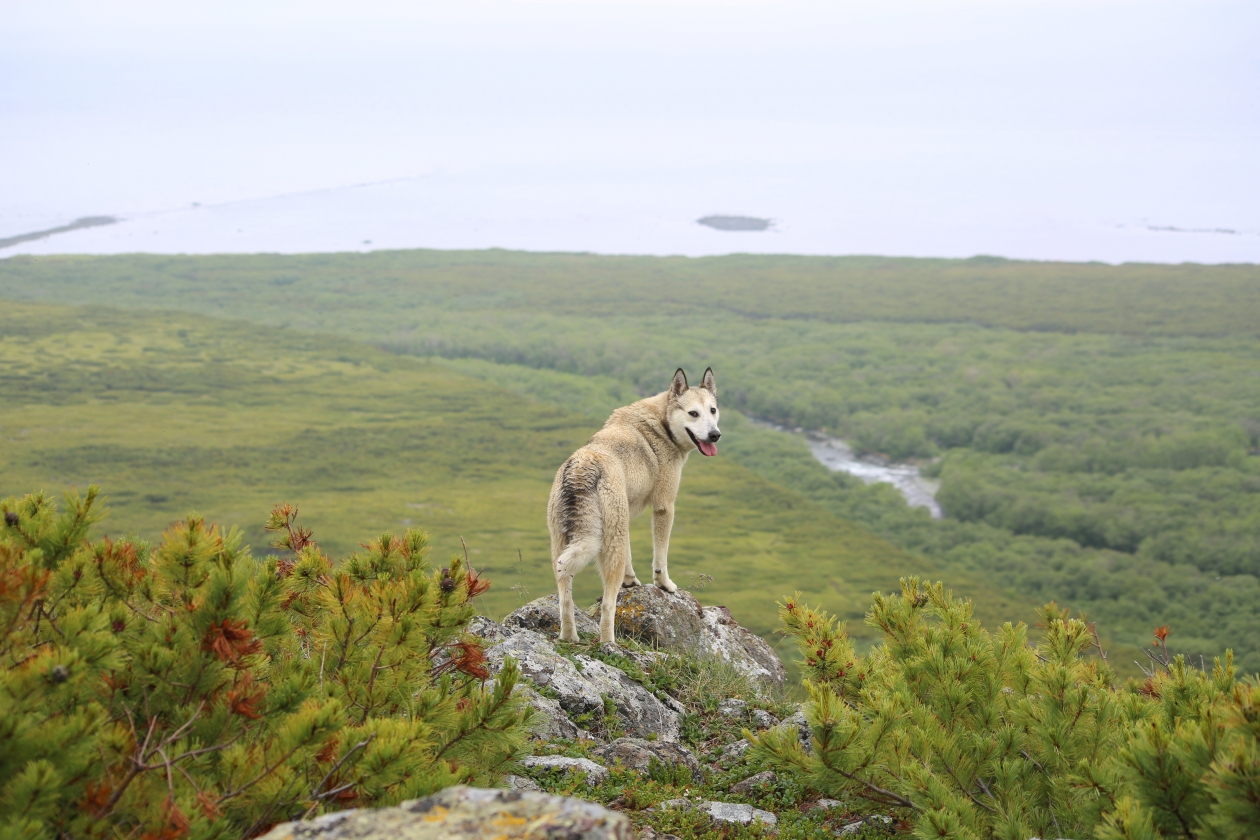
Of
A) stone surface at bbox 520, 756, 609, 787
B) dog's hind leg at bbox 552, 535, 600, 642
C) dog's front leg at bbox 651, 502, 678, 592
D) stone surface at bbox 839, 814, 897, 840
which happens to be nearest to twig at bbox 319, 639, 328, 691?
stone surface at bbox 520, 756, 609, 787

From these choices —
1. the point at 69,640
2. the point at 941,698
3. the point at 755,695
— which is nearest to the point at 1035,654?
the point at 941,698

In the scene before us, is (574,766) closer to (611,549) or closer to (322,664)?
(322,664)

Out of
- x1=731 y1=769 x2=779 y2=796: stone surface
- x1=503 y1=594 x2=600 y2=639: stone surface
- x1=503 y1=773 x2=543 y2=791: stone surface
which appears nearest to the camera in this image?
x1=503 y1=773 x2=543 y2=791: stone surface

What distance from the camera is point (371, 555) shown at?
25.7 feet

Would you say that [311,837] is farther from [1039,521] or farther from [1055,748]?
[1039,521]

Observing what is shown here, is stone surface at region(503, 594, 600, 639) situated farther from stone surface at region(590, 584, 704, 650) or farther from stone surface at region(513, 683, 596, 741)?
stone surface at region(513, 683, 596, 741)

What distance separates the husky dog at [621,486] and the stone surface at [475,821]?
23.7ft

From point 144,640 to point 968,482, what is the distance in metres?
179

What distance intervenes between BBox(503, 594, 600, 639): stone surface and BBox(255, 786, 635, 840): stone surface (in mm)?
8629

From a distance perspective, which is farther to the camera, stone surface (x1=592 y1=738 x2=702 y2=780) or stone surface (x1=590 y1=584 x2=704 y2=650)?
stone surface (x1=590 y1=584 x2=704 y2=650)

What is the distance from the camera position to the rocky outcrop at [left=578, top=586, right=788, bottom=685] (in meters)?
14.4

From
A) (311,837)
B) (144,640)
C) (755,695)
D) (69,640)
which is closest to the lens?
(311,837)

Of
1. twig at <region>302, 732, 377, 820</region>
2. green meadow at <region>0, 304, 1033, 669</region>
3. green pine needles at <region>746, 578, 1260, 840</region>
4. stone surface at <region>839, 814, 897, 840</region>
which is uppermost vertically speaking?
twig at <region>302, 732, 377, 820</region>

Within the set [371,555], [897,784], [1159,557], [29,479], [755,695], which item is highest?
[371,555]
